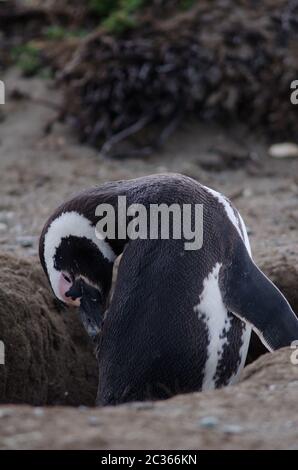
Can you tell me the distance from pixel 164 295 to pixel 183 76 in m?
3.60

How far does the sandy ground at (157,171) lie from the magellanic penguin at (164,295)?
31 cm

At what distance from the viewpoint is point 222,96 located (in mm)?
6555

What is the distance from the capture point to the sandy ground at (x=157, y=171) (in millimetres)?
2270

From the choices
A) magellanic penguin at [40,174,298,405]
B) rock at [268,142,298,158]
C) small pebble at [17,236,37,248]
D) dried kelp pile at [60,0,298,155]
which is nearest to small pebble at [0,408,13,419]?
magellanic penguin at [40,174,298,405]

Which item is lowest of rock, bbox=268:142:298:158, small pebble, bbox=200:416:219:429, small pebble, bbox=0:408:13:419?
small pebble, bbox=200:416:219:429

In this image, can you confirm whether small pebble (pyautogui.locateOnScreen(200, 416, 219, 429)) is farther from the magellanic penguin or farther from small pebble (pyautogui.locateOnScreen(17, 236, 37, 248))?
small pebble (pyautogui.locateOnScreen(17, 236, 37, 248))

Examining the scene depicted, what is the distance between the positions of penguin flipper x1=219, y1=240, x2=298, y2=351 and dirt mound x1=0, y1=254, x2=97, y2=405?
888mm

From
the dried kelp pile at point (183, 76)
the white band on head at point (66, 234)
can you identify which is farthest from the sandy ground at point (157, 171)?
the white band on head at point (66, 234)

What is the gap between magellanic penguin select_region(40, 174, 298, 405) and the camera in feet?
10.3

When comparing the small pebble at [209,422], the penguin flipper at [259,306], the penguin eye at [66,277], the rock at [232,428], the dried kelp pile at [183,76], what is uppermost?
the dried kelp pile at [183,76]

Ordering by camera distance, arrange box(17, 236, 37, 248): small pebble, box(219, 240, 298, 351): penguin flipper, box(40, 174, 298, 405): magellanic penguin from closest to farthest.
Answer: box(40, 174, 298, 405): magellanic penguin → box(219, 240, 298, 351): penguin flipper → box(17, 236, 37, 248): small pebble

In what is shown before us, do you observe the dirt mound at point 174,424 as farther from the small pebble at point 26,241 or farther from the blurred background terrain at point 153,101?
the blurred background terrain at point 153,101
